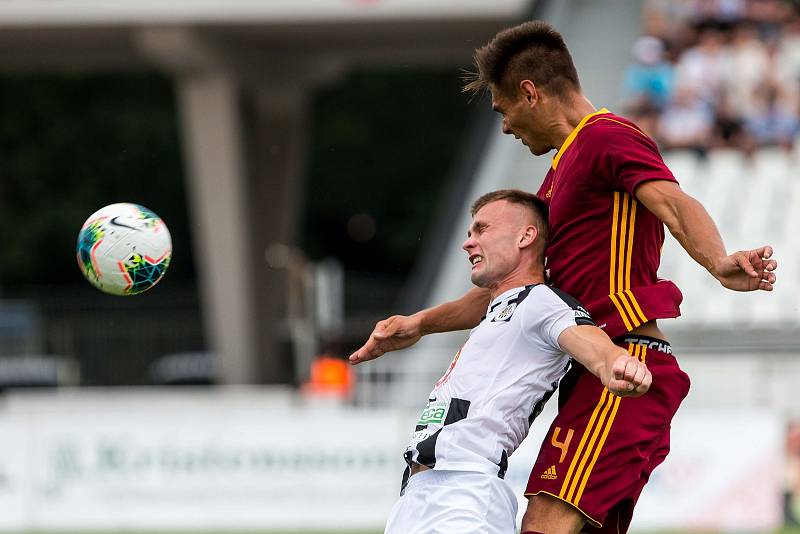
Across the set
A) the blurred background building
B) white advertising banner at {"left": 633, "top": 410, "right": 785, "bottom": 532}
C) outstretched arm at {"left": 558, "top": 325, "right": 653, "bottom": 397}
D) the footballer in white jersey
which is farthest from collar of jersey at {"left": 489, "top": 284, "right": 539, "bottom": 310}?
white advertising banner at {"left": 633, "top": 410, "right": 785, "bottom": 532}

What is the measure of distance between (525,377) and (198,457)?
351 inches

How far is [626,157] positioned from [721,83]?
512 inches

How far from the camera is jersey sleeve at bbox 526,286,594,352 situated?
4.47 metres

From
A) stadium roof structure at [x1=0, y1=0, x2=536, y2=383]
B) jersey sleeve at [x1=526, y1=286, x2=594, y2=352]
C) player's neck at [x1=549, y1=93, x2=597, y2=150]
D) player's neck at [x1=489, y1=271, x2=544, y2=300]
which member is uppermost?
stadium roof structure at [x1=0, y1=0, x2=536, y2=383]

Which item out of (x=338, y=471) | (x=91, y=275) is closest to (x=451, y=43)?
(x=338, y=471)

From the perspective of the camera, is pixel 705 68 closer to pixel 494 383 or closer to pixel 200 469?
pixel 200 469

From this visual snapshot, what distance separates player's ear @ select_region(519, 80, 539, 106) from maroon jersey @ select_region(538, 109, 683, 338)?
0.20 meters

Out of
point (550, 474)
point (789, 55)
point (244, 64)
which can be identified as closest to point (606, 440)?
point (550, 474)

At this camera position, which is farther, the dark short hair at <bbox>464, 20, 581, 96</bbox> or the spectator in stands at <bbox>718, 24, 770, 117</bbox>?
the spectator in stands at <bbox>718, 24, 770, 117</bbox>

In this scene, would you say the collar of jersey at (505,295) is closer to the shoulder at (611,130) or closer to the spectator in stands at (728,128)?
the shoulder at (611,130)

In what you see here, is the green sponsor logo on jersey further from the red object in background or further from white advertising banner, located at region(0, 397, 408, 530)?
the red object in background

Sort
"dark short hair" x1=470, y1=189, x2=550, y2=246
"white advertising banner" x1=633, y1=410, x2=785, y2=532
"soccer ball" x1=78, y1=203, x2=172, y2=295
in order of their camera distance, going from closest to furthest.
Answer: "dark short hair" x1=470, y1=189, x2=550, y2=246 → "soccer ball" x1=78, y1=203, x2=172, y2=295 → "white advertising banner" x1=633, y1=410, x2=785, y2=532

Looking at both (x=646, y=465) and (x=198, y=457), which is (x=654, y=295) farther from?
(x=198, y=457)

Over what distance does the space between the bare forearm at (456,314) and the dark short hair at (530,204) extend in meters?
0.49
